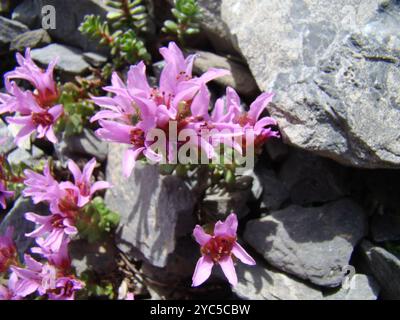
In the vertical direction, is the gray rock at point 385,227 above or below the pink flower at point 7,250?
above

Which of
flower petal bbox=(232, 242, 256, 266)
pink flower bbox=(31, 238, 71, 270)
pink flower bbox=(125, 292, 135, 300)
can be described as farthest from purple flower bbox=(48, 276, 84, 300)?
flower petal bbox=(232, 242, 256, 266)

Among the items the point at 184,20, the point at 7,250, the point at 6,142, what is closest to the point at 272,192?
the point at 184,20

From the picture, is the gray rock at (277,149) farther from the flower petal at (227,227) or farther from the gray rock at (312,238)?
the flower petal at (227,227)

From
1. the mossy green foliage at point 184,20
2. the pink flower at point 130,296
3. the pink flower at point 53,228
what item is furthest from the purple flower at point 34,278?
the mossy green foliage at point 184,20

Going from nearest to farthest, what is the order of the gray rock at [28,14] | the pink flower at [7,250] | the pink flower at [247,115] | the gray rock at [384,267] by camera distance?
1. the pink flower at [247,115]
2. the gray rock at [384,267]
3. the pink flower at [7,250]
4. the gray rock at [28,14]

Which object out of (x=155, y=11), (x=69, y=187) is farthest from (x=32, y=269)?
(x=155, y=11)

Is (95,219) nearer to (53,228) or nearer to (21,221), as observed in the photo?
(53,228)

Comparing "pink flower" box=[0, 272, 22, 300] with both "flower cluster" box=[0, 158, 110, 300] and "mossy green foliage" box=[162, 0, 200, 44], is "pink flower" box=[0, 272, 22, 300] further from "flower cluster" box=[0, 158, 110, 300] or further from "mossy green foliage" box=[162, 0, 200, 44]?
"mossy green foliage" box=[162, 0, 200, 44]
